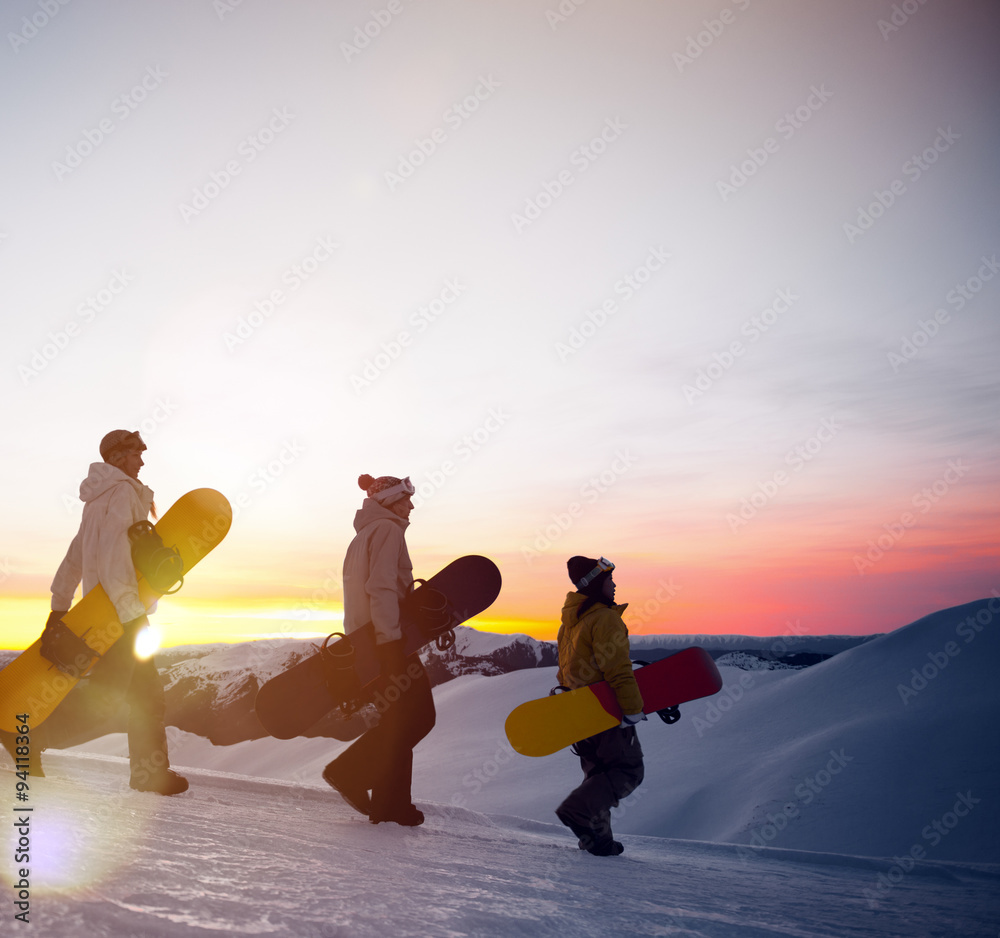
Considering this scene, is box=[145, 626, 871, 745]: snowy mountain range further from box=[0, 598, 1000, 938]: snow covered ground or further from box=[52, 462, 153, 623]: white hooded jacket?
box=[52, 462, 153, 623]: white hooded jacket

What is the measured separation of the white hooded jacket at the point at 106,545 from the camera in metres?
3.81

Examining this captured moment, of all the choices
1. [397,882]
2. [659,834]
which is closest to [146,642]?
[397,882]

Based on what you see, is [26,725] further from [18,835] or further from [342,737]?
[342,737]

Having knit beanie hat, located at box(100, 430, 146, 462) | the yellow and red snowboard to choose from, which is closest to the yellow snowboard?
knit beanie hat, located at box(100, 430, 146, 462)

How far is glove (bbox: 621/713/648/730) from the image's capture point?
3.87 m

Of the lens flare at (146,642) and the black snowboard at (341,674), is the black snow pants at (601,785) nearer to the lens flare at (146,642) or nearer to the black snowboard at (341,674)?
the black snowboard at (341,674)

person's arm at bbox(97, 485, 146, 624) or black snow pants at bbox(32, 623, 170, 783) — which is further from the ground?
person's arm at bbox(97, 485, 146, 624)

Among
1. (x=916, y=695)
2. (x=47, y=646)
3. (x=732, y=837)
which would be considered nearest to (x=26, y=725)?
(x=47, y=646)

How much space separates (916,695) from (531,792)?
179 inches

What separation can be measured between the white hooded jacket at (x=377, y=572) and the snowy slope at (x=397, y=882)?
105cm

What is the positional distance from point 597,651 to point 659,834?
13.3 feet

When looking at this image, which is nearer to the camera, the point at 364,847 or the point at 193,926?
the point at 193,926

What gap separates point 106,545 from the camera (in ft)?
12.6

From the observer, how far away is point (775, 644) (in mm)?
13859
